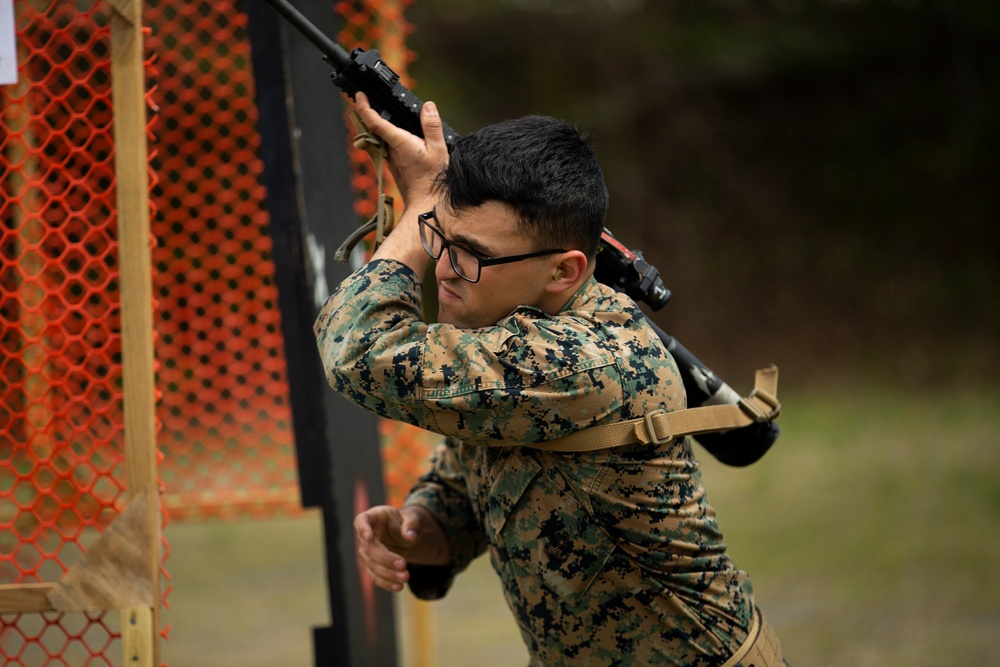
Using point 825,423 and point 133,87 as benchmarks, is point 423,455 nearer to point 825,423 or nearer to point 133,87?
point 133,87

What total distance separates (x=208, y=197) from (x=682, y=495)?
322cm

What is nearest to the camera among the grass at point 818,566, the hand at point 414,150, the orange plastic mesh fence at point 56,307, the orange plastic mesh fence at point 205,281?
the hand at point 414,150

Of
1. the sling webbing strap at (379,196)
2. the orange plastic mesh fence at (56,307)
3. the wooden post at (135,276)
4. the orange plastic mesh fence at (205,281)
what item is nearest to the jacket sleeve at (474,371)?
the sling webbing strap at (379,196)

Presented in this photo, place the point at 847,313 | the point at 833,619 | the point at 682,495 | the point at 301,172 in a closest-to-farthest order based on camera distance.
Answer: the point at 682,495 < the point at 301,172 < the point at 833,619 < the point at 847,313

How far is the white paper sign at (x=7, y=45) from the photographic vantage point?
2.04 m

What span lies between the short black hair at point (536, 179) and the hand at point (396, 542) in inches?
27.8

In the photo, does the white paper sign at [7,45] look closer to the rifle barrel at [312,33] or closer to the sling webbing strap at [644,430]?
the rifle barrel at [312,33]

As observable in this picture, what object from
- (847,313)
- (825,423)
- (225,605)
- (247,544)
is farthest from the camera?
(847,313)

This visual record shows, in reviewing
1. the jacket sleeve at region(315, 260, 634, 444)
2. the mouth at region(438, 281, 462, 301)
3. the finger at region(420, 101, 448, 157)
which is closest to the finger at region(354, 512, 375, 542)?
the jacket sleeve at region(315, 260, 634, 444)

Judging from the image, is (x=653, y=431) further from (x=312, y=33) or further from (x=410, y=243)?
(x=312, y=33)

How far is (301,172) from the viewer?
2609 millimetres

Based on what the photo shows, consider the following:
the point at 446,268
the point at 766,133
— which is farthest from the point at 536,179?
the point at 766,133

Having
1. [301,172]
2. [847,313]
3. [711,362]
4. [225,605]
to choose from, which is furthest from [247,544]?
[847,313]

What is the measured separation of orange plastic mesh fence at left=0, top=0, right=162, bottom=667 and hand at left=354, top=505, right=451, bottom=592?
55 centimetres
